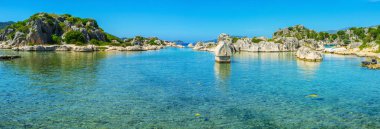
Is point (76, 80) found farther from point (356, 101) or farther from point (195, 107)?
point (356, 101)

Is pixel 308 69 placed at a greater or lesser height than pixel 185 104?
greater

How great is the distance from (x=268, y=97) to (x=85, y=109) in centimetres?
1611

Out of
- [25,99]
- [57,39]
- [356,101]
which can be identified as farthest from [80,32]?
[356,101]

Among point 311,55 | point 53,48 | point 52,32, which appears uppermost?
point 52,32

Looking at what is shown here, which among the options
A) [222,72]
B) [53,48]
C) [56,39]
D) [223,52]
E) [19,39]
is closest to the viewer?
[222,72]

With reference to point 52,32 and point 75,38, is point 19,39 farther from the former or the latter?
point 75,38

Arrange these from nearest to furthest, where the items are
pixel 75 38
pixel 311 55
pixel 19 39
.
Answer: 1. pixel 311 55
2. pixel 19 39
3. pixel 75 38

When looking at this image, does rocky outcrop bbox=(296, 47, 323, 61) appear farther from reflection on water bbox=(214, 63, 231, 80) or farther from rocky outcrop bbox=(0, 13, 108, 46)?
rocky outcrop bbox=(0, 13, 108, 46)

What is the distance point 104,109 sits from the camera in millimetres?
23203

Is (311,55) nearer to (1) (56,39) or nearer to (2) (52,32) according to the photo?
(1) (56,39)

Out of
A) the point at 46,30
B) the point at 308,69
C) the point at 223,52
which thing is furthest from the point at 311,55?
the point at 46,30

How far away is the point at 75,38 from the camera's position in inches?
5758

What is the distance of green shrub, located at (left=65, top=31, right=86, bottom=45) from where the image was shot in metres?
143

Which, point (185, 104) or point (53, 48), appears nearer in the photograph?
point (185, 104)
